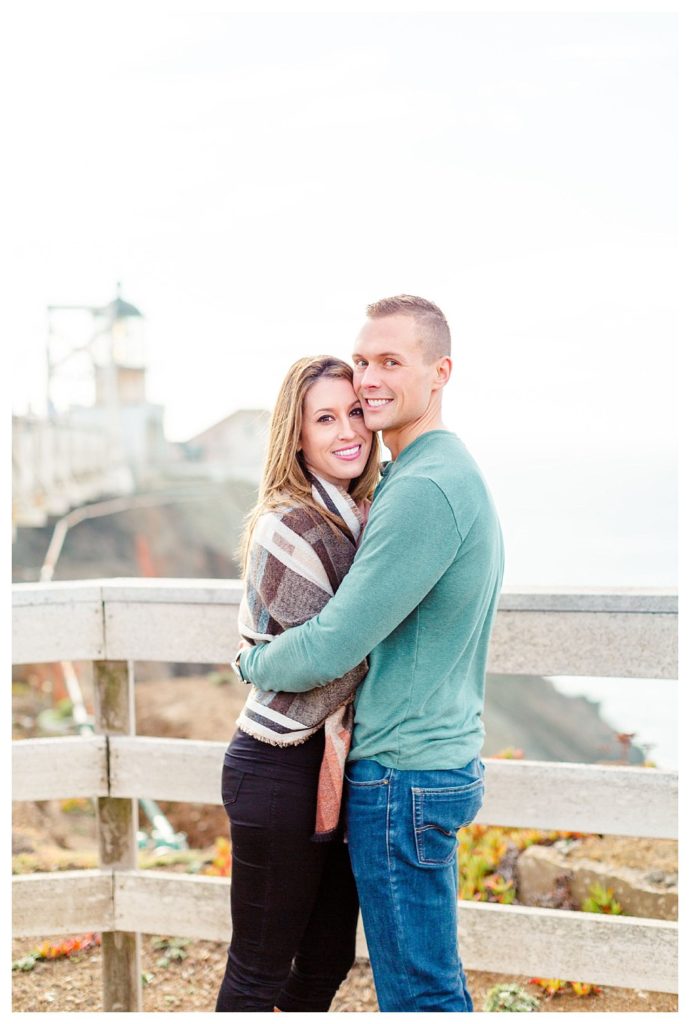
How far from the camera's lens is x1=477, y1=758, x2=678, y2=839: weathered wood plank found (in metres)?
2.80

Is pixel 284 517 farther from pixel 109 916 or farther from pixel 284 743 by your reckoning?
pixel 109 916

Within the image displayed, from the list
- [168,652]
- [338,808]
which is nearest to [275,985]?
[338,808]

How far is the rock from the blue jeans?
147cm

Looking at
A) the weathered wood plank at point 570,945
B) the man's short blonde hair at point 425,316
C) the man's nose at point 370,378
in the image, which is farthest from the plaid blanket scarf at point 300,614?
the weathered wood plank at point 570,945

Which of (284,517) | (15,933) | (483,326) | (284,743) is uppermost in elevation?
(483,326)

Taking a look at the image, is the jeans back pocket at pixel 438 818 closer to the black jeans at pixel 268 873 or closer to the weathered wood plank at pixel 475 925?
the black jeans at pixel 268 873

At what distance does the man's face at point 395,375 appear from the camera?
2.32 metres

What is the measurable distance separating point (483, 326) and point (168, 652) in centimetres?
4377

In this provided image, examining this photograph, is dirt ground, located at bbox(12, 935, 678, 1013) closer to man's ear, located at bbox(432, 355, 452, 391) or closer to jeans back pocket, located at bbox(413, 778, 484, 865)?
jeans back pocket, located at bbox(413, 778, 484, 865)

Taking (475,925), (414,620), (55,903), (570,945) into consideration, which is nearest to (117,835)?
(55,903)

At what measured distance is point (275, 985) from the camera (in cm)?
238

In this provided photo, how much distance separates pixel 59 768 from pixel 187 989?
1003 millimetres

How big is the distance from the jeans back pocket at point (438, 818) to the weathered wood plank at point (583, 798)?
683mm

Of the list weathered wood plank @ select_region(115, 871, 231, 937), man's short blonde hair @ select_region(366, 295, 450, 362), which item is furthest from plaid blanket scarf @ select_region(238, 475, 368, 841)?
weathered wood plank @ select_region(115, 871, 231, 937)
